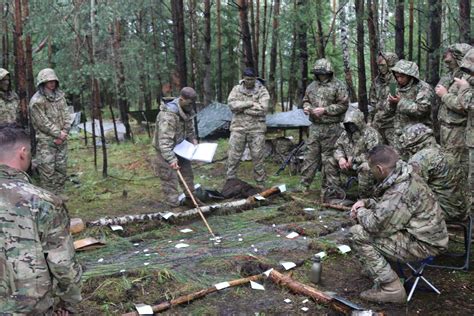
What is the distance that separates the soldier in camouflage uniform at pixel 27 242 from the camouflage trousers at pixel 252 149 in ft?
18.1

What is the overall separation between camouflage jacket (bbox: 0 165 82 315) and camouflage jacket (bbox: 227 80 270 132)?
18.2 feet

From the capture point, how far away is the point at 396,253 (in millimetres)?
3779

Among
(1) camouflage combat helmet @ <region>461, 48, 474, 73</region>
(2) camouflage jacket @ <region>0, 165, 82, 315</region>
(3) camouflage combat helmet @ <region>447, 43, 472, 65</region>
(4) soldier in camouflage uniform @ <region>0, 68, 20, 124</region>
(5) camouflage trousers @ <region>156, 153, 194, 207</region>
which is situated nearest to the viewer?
(2) camouflage jacket @ <region>0, 165, 82, 315</region>

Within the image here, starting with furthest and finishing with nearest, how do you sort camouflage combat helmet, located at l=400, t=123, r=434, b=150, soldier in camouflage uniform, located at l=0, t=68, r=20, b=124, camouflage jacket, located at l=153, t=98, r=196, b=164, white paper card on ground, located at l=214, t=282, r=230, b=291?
soldier in camouflage uniform, located at l=0, t=68, r=20, b=124, camouflage jacket, located at l=153, t=98, r=196, b=164, camouflage combat helmet, located at l=400, t=123, r=434, b=150, white paper card on ground, located at l=214, t=282, r=230, b=291

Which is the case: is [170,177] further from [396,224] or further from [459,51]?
[459,51]

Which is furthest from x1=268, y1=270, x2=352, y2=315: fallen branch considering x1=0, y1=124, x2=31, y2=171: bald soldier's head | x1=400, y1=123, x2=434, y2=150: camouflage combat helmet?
x1=0, y1=124, x2=31, y2=171: bald soldier's head

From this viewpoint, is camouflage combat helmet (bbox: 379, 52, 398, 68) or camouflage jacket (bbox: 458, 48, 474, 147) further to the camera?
camouflage combat helmet (bbox: 379, 52, 398, 68)

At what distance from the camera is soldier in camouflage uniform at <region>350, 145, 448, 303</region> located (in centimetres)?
373

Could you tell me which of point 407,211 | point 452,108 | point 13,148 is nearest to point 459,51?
point 452,108

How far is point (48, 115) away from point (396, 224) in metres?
5.61

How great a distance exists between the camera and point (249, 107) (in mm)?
7844

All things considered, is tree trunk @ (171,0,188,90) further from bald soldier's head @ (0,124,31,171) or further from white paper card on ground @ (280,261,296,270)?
bald soldier's head @ (0,124,31,171)

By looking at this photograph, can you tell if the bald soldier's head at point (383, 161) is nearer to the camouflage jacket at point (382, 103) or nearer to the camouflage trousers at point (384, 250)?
the camouflage trousers at point (384, 250)

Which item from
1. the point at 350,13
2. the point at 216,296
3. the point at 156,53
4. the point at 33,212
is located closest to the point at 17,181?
the point at 33,212
